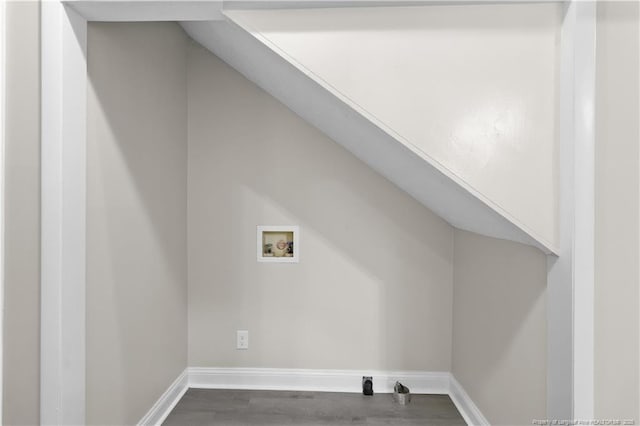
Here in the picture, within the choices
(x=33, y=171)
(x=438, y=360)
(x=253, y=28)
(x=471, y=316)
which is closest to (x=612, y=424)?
(x=471, y=316)

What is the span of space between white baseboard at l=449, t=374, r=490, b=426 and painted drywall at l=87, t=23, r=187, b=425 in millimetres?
1643

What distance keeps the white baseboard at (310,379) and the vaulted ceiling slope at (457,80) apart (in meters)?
1.57

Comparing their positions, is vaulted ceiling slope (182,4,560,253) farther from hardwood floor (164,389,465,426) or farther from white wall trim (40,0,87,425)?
hardwood floor (164,389,465,426)

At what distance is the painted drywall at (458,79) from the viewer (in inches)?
54.0

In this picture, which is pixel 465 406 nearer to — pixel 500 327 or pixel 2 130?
pixel 500 327

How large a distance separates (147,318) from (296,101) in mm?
1328

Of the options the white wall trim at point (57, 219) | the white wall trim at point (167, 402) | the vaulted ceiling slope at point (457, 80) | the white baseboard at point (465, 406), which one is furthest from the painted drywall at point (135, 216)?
the white baseboard at point (465, 406)

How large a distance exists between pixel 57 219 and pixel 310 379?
72.2 inches

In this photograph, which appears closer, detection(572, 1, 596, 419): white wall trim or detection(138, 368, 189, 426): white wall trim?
detection(572, 1, 596, 419): white wall trim

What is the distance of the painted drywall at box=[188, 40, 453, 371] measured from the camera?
8.78 feet

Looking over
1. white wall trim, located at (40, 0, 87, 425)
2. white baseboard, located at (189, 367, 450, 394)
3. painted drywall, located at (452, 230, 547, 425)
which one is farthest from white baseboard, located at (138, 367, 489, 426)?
white wall trim, located at (40, 0, 87, 425)

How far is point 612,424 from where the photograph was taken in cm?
130

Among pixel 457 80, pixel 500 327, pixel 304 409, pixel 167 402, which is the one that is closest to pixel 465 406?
pixel 500 327

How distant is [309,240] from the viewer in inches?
106
